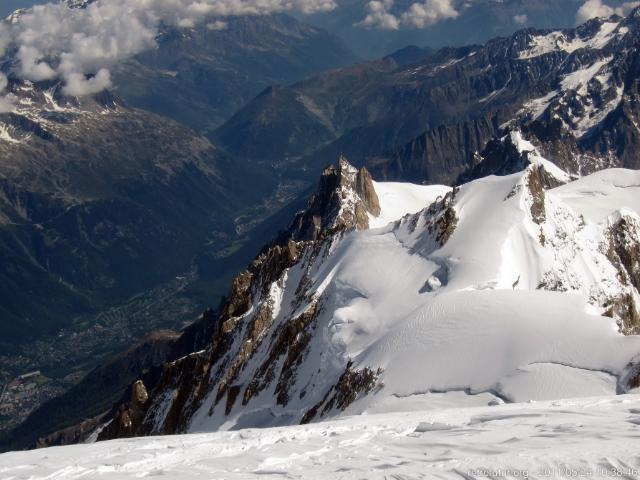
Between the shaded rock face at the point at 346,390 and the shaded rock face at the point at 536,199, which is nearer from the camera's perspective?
the shaded rock face at the point at 346,390

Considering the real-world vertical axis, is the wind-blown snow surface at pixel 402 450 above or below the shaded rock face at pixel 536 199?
below

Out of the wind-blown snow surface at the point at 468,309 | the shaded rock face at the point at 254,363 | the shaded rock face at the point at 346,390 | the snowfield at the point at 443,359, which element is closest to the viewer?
the snowfield at the point at 443,359

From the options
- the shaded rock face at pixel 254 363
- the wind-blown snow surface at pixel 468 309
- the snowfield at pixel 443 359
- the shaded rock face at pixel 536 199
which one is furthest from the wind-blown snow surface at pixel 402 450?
the shaded rock face at pixel 536 199

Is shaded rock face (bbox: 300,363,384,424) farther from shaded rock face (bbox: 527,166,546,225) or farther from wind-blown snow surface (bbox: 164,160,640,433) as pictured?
shaded rock face (bbox: 527,166,546,225)

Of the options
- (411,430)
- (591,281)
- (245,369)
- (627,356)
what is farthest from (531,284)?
(411,430)

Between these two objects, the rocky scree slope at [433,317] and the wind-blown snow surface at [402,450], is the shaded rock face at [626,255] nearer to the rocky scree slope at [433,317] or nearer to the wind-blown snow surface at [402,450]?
the rocky scree slope at [433,317]

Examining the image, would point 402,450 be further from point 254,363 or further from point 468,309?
point 254,363
